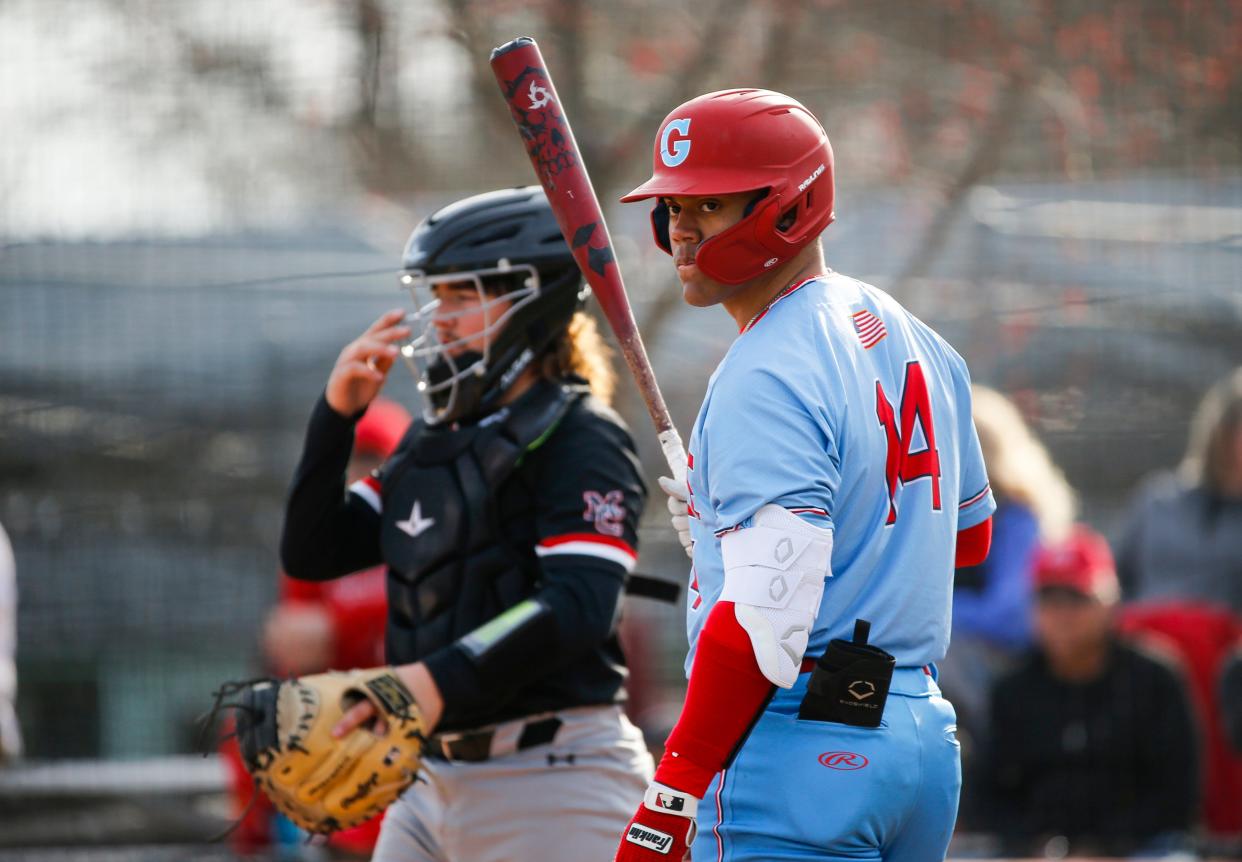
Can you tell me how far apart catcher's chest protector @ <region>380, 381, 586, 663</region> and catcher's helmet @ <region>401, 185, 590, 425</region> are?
8 cm

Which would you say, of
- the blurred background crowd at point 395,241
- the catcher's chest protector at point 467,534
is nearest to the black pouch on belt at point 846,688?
the catcher's chest protector at point 467,534

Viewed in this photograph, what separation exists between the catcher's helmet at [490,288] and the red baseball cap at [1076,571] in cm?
288

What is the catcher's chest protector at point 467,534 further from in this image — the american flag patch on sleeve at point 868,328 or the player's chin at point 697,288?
the american flag patch on sleeve at point 868,328

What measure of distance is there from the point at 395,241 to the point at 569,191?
452 cm

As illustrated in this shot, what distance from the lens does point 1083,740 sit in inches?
232

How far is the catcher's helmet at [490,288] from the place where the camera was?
344cm

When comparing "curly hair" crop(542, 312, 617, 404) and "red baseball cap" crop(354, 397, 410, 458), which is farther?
"red baseball cap" crop(354, 397, 410, 458)

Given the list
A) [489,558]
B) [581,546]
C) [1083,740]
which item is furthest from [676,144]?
[1083,740]

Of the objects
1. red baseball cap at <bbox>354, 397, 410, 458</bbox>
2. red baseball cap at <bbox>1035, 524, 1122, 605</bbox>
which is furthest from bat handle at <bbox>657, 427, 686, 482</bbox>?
red baseball cap at <bbox>1035, 524, 1122, 605</bbox>

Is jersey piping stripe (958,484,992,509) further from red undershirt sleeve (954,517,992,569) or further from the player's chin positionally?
the player's chin

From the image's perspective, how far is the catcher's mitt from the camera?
308cm

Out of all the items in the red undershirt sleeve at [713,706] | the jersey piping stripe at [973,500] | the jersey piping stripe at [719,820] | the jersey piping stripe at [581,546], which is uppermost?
the jersey piping stripe at [973,500]

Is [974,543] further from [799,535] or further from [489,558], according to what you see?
[489,558]

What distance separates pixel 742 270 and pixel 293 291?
16.7ft
